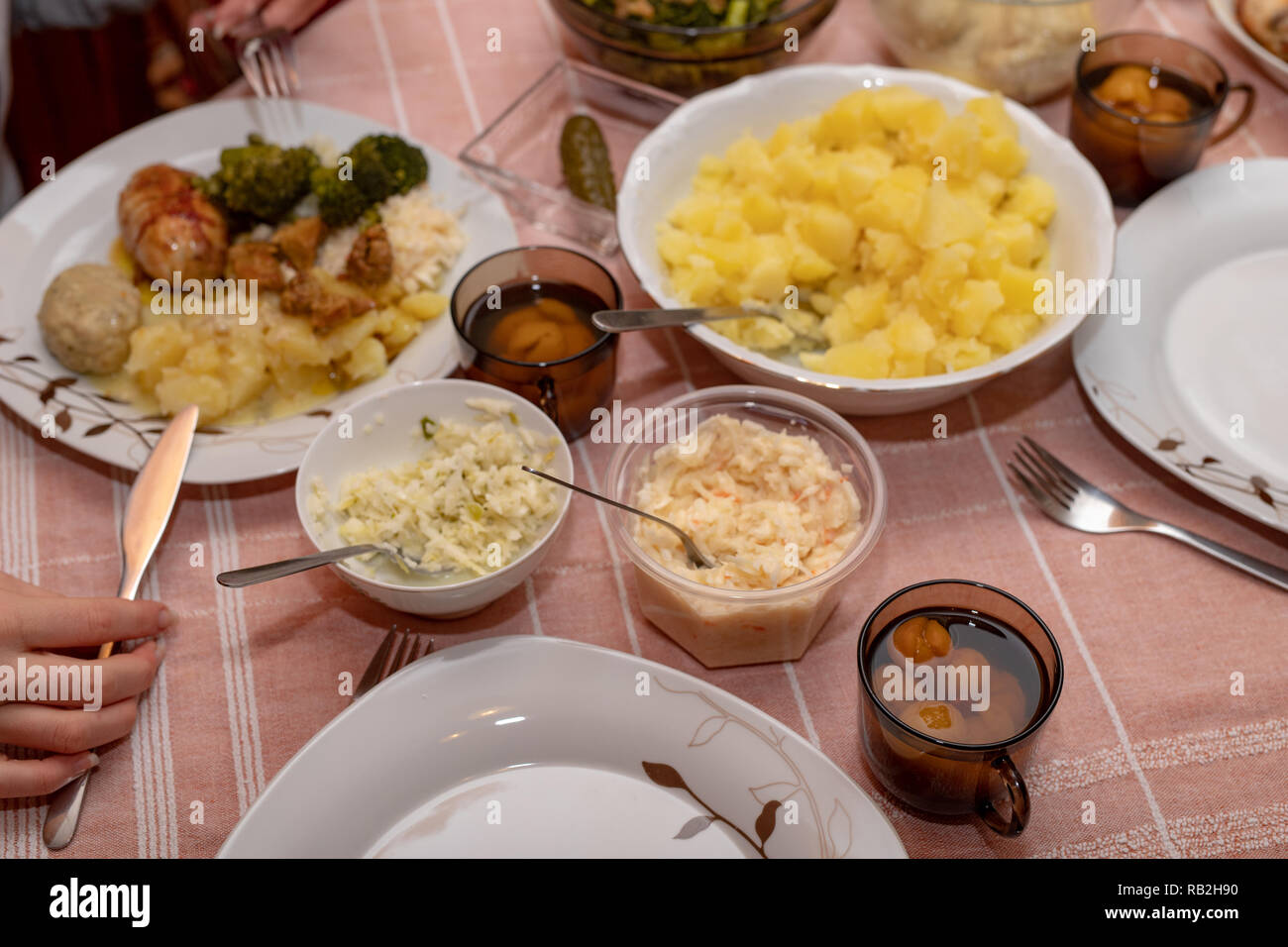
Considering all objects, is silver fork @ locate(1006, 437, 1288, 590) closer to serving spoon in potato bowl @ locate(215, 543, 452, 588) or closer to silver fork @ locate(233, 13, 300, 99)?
serving spoon in potato bowl @ locate(215, 543, 452, 588)

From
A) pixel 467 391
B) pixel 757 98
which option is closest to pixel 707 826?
pixel 467 391

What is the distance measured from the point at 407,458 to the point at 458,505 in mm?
233

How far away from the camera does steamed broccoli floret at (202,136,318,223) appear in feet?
7.13

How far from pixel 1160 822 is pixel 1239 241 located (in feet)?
4.22

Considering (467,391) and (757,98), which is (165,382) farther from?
(757,98)

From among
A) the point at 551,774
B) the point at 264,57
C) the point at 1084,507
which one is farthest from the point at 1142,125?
the point at 264,57

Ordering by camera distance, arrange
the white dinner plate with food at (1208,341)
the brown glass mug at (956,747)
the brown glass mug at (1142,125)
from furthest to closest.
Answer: the brown glass mug at (1142,125)
the white dinner plate with food at (1208,341)
the brown glass mug at (956,747)

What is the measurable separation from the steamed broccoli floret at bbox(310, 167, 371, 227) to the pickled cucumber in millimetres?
451

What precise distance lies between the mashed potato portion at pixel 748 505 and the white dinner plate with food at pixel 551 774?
20 centimetres

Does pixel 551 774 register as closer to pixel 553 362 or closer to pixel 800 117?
pixel 553 362

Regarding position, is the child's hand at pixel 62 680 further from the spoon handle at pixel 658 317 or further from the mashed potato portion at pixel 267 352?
the spoon handle at pixel 658 317

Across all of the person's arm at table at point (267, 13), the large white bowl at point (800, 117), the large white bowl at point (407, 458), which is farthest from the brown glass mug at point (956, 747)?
the person's arm at table at point (267, 13)

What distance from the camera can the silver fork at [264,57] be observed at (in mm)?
2441

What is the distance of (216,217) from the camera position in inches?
86.0
